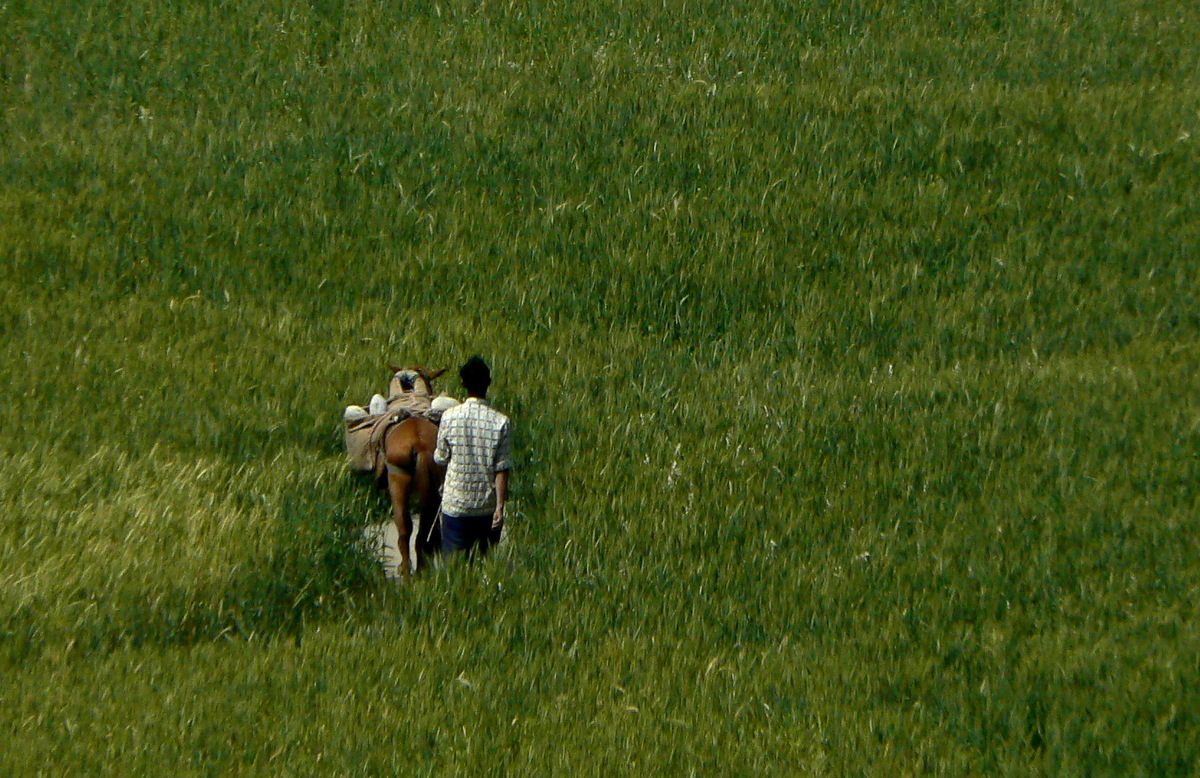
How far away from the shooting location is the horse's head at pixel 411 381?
8820mm

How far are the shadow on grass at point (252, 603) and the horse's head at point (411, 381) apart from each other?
2.24 ft

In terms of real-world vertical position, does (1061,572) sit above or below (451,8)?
below

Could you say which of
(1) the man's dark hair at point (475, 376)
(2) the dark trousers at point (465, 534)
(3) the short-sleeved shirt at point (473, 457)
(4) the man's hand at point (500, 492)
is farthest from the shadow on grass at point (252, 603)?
(1) the man's dark hair at point (475, 376)

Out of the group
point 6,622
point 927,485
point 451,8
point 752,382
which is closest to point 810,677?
point 927,485

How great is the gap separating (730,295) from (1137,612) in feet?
15.0

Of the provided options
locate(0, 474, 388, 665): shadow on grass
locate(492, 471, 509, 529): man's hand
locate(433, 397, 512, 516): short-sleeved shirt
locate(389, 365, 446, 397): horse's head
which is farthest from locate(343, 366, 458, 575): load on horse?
locate(492, 471, 509, 529): man's hand

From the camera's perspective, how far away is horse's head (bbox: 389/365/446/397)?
882cm

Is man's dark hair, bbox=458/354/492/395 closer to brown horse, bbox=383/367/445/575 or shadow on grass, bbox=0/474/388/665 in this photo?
brown horse, bbox=383/367/445/575

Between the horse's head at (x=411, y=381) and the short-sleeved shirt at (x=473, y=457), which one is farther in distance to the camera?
the horse's head at (x=411, y=381)

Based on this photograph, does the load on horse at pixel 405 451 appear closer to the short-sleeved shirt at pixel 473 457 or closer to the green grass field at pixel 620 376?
the green grass field at pixel 620 376

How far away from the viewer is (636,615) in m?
7.41

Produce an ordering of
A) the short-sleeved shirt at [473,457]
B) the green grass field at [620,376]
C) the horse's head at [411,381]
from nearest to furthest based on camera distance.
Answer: the green grass field at [620,376], the short-sleeved shirt at [473,457], the horse's head at [411,381]

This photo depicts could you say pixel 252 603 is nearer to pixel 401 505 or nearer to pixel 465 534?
pixel 401 505

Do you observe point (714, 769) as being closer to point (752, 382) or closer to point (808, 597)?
point (808, 597)
